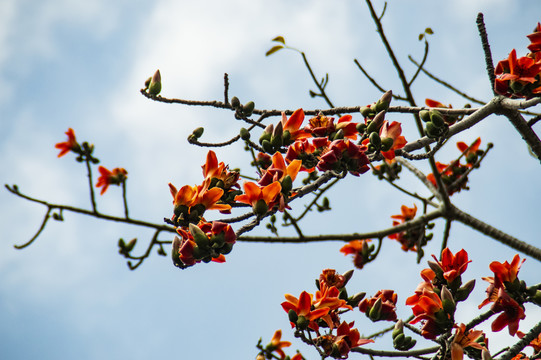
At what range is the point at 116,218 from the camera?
88.5 inches

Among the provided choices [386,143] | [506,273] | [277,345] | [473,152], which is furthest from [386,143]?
[473,152]

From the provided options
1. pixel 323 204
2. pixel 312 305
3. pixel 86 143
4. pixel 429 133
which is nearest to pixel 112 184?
pixel 86 143

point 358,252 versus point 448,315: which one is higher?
point 358,252

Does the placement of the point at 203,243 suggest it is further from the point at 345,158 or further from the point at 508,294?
the point at 508,294

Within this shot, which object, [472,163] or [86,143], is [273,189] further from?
[472,163]

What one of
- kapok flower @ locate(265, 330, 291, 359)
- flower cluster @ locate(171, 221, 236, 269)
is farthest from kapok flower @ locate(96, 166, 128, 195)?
flower cluster @ locate(171, 221, 236, 269)

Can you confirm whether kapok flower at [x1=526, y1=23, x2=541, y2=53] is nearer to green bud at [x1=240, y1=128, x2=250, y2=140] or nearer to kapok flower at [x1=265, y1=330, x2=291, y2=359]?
green bud at [x1=240, y1=128, x2=250, y2=140]

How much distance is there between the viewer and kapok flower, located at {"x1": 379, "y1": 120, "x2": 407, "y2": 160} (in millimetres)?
1481

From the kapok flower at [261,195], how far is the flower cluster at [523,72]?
96cm

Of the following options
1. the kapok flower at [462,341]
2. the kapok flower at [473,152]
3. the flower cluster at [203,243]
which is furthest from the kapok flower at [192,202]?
the kapok flower at [473,152]

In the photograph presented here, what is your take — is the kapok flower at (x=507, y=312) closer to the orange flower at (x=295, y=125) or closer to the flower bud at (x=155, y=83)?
the orange flower at (x=295, y=125)

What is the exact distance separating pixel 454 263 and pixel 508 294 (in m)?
0.19

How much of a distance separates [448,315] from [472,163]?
232 cm

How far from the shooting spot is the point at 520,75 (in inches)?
63.4
